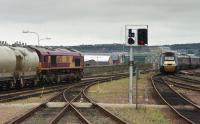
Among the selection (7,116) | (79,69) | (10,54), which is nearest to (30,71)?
(10,54)

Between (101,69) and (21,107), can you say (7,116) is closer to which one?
(21,107)

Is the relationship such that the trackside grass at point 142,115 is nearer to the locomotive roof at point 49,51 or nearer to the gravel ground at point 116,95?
the gravel ground at point 116,95

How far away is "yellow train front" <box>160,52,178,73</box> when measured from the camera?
2830 inches

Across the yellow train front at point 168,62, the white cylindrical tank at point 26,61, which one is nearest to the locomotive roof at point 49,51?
the white cylindrical tank at point 26,61

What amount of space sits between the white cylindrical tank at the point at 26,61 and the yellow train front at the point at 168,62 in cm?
3100

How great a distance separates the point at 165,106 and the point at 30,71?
2006cm

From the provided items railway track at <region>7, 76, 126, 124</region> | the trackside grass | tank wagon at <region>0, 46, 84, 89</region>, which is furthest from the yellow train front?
the trackside grass

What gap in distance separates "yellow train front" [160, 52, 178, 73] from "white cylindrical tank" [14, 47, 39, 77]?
31.0 m

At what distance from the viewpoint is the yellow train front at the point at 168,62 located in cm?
7188

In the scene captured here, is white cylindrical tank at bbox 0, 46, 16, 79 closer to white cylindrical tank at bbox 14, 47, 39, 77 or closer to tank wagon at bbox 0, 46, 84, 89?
tank wagon at bbox 0, 46, 84, 89

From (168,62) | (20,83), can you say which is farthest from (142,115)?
(168,62)

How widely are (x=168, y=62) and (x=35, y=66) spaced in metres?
31.5

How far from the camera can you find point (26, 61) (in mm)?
41062

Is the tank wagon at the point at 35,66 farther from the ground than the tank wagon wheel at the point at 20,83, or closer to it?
farther from the ground
